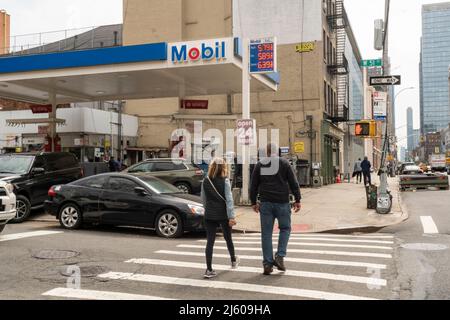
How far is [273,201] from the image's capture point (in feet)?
23.4

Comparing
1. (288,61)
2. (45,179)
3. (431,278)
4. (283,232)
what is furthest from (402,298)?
(288,61)

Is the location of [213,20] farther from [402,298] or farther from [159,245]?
[402,298]

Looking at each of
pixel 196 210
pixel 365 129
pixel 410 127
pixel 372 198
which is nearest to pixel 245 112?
pixel 365 129

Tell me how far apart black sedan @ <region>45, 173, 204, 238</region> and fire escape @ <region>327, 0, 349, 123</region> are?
79.3 feet

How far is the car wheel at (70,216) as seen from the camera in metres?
12.2

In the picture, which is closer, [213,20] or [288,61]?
[288,61]

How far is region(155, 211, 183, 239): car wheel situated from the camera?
11.0 m

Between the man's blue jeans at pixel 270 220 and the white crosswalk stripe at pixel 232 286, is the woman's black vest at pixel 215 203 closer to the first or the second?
the man's blue jeans at pixel 270 220

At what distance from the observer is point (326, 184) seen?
3139 cm

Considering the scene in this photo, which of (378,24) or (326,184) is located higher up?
(378,24)

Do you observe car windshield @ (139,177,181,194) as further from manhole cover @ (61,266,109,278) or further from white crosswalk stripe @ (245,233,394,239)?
manhole cover @ (61,266,109,278)

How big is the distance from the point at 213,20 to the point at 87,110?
13.1 meters

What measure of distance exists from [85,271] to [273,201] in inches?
118

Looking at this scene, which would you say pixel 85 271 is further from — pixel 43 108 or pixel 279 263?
pixel 43 108
